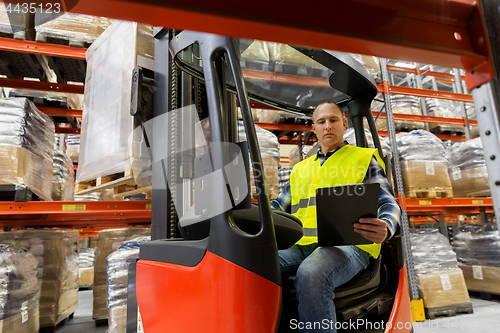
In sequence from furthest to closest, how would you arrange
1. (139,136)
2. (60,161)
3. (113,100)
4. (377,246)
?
(60,161)
(113,100)
(139,136)
(377,246)

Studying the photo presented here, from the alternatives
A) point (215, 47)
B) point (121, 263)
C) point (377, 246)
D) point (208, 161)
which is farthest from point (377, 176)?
point (121, 263)

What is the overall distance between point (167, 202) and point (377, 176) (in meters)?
1.40

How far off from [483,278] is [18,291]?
6.44 metres

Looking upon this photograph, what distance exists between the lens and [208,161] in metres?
1.57

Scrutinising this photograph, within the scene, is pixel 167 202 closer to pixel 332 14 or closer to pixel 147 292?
pixel 147 292

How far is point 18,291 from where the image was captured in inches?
130

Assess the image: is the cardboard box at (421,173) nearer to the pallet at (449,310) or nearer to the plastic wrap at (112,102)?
the pallet at (449,310)

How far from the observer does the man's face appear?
8.04 ft

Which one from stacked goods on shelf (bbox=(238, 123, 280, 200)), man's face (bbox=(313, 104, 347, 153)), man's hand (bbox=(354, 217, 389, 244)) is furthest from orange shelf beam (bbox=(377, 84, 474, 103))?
man's hand (bbox=(354, 217, 389, 244))

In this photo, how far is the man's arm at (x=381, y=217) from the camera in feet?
5.66

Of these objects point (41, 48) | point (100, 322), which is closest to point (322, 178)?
point (41, 48)

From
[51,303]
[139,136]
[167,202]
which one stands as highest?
[139,136]

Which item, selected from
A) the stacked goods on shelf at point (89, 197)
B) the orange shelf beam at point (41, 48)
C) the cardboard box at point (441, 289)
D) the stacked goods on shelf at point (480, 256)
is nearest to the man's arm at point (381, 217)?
the cardboard box at point (441, 289)

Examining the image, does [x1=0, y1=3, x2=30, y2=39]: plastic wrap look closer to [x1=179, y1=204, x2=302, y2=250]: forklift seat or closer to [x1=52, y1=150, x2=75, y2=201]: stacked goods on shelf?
[x1=52, y1=150, x2=75, y2=201]: stacked goods on shelf
